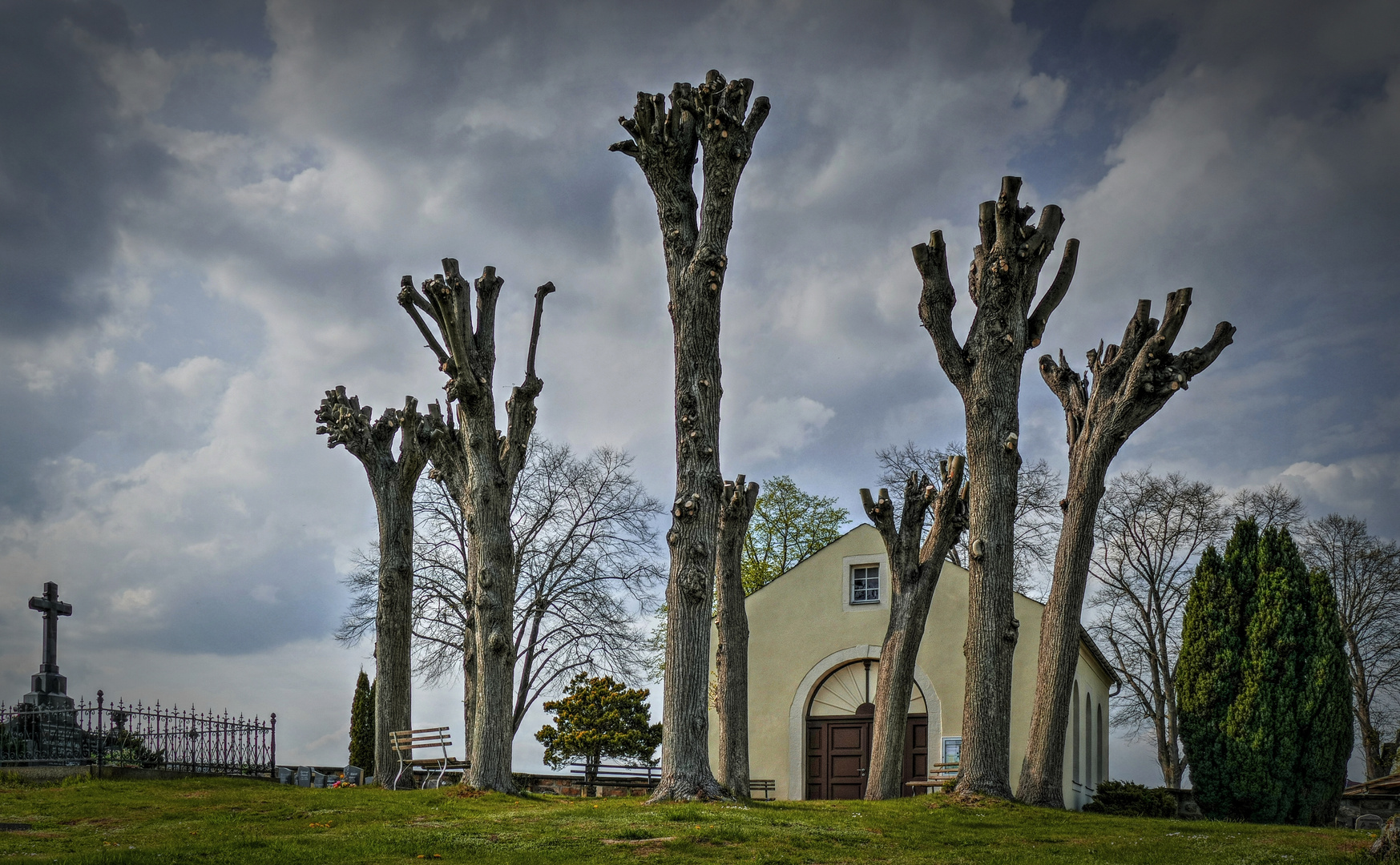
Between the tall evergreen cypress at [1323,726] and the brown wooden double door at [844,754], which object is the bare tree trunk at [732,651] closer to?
the brown wooden double door at [844,754]

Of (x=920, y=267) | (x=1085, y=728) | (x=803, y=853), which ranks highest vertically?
(x=920, y=267)

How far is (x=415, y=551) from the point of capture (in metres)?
27.6

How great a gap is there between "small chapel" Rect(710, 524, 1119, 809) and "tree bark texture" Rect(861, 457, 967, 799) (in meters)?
4.32

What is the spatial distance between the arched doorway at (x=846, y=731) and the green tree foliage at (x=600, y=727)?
4.13m

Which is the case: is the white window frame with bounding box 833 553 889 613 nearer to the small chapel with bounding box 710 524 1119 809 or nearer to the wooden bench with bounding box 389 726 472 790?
the small chapel with bounding box 710 524 1119 809

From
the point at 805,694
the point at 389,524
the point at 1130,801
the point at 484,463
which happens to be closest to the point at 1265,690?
the point at 1130,801

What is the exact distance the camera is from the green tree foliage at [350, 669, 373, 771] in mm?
26188

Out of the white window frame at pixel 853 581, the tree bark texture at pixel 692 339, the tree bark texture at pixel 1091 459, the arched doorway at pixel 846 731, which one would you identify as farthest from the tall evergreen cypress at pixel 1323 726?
the tree bark texture at pixel 692 339

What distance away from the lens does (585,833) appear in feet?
31.9

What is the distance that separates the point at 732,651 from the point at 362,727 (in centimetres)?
1328

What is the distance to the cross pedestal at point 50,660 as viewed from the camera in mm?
19734

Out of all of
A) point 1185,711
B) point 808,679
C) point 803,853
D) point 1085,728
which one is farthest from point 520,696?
point 803,853

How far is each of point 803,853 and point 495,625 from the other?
7.39 m

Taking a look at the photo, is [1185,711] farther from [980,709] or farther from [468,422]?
[468,422]
